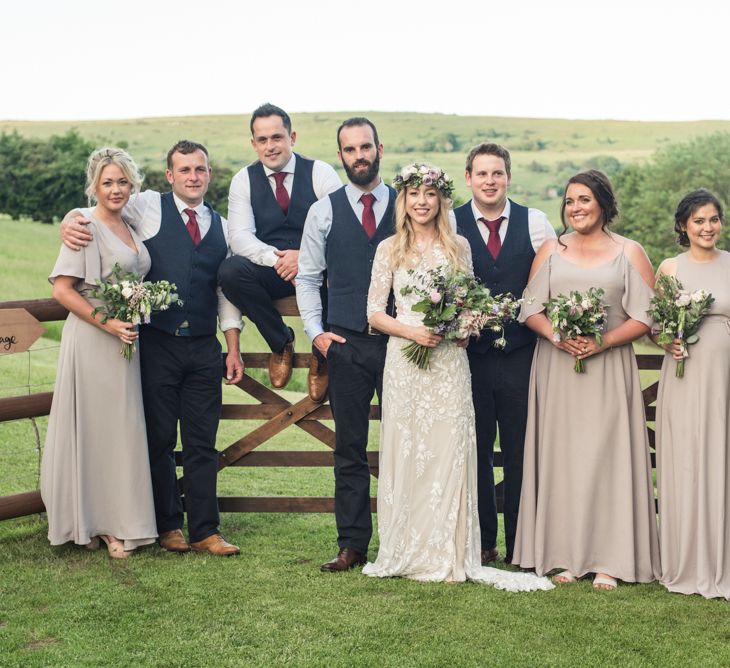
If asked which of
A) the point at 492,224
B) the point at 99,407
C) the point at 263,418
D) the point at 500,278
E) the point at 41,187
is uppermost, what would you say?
the point at 41,187

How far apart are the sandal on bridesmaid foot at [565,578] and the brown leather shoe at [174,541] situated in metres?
2.72

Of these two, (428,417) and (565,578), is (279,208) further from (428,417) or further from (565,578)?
(565,578)

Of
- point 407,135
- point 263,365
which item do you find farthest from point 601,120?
point 263,365

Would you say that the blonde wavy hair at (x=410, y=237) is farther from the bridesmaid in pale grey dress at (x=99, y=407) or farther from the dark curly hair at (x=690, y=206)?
the bridesmaid in pale grey dress at (x=99, y=407)

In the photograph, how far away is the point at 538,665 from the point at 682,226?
313 centimetres

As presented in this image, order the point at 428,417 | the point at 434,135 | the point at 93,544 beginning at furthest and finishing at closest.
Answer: the point at 434,135 < the point at 93,544 < the point at 428,417

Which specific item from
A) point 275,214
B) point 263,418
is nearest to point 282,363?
point 263,418

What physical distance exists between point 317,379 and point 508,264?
1747 millimetres

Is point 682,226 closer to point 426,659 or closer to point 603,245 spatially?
point 603,245

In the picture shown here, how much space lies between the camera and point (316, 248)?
7.12 metres

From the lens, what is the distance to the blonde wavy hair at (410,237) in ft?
22.1

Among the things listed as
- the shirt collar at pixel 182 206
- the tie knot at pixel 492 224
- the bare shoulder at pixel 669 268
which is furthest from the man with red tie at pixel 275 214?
the bare shoulder at pixel 669 268

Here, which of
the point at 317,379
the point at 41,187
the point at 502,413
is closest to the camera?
the point at 502,413

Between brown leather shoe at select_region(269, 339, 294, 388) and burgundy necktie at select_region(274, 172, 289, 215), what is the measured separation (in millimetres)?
1024
